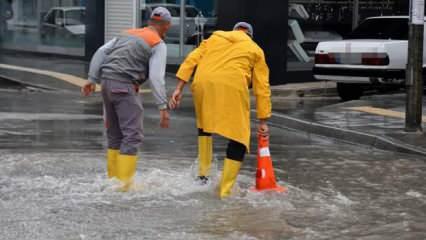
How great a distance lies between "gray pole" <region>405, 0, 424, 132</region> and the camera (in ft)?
38.3

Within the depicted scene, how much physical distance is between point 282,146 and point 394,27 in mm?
7249

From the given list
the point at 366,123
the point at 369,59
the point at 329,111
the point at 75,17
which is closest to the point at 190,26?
the point at 75,17

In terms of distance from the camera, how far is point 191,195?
25.5 ft

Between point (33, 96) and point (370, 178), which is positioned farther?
point (33, 96)

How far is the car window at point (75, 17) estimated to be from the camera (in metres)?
25.0

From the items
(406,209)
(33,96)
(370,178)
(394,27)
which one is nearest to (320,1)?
(394,27)

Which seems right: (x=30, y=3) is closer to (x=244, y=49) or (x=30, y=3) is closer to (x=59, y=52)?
(x=59, y=52)

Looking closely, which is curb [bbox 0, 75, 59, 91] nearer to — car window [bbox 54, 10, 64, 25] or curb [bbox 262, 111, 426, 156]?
car window [bbox 54, 10, 64, 25]

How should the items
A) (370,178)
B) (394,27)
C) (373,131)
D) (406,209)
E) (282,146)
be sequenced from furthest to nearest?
(394,27) → (373,131) → (282,146) → (370,178) → (406,209)

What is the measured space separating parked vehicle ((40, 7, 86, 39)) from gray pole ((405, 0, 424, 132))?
14.6m

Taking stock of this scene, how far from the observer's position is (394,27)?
17.6 metres

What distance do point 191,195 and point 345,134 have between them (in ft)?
15.7

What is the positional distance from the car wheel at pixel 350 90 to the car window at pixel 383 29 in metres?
1.02

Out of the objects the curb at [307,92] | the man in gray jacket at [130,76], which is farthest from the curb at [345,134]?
the curb at [307,92]
